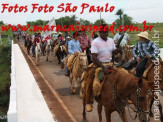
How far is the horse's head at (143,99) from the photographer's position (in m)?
4.12

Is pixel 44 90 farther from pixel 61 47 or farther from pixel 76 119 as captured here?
pixel 61 47

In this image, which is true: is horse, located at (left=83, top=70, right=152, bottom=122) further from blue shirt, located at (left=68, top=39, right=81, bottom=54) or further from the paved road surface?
blue shirt, located at (left=68, top=39, right=81, bottom=54)

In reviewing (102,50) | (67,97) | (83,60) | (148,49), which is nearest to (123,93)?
(102,50)

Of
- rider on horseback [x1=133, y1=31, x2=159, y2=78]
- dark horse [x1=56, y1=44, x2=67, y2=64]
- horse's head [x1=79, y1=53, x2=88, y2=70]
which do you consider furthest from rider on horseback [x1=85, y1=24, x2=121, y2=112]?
dark horse [x1=56, y1=44, x2=67, y2=64]

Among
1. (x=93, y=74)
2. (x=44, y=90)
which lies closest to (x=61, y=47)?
(x=44, y=90)

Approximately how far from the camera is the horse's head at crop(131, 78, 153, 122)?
13.5 feet

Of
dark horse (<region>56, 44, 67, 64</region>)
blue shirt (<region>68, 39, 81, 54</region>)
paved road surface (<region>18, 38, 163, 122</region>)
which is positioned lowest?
paved road surface (<region>18, 38, 163, 122</region>)

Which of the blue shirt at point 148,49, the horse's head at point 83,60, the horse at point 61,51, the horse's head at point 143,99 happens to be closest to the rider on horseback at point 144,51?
the blue shirt at point 148,49

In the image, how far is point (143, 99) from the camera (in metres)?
4.15

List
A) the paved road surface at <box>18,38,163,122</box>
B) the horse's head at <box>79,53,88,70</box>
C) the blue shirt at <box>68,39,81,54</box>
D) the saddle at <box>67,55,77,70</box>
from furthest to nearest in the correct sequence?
Result: the blue shirt at <box>68,39,81,54</box>
the saddle at <box>67,55,77,70</box>
the horse's head at <box>79,53,88,70</box>
the paved road surface at <box>18,38,163,122</box>

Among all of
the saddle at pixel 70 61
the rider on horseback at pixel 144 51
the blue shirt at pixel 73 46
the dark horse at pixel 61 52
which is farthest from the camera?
the dark horse at pixel 61 52

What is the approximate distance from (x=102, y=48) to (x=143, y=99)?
2.06 meters

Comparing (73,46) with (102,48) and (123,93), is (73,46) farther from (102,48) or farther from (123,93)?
(123,93)

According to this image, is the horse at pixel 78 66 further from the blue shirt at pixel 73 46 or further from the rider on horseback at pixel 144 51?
the rider on horseback at pixel 144 51
